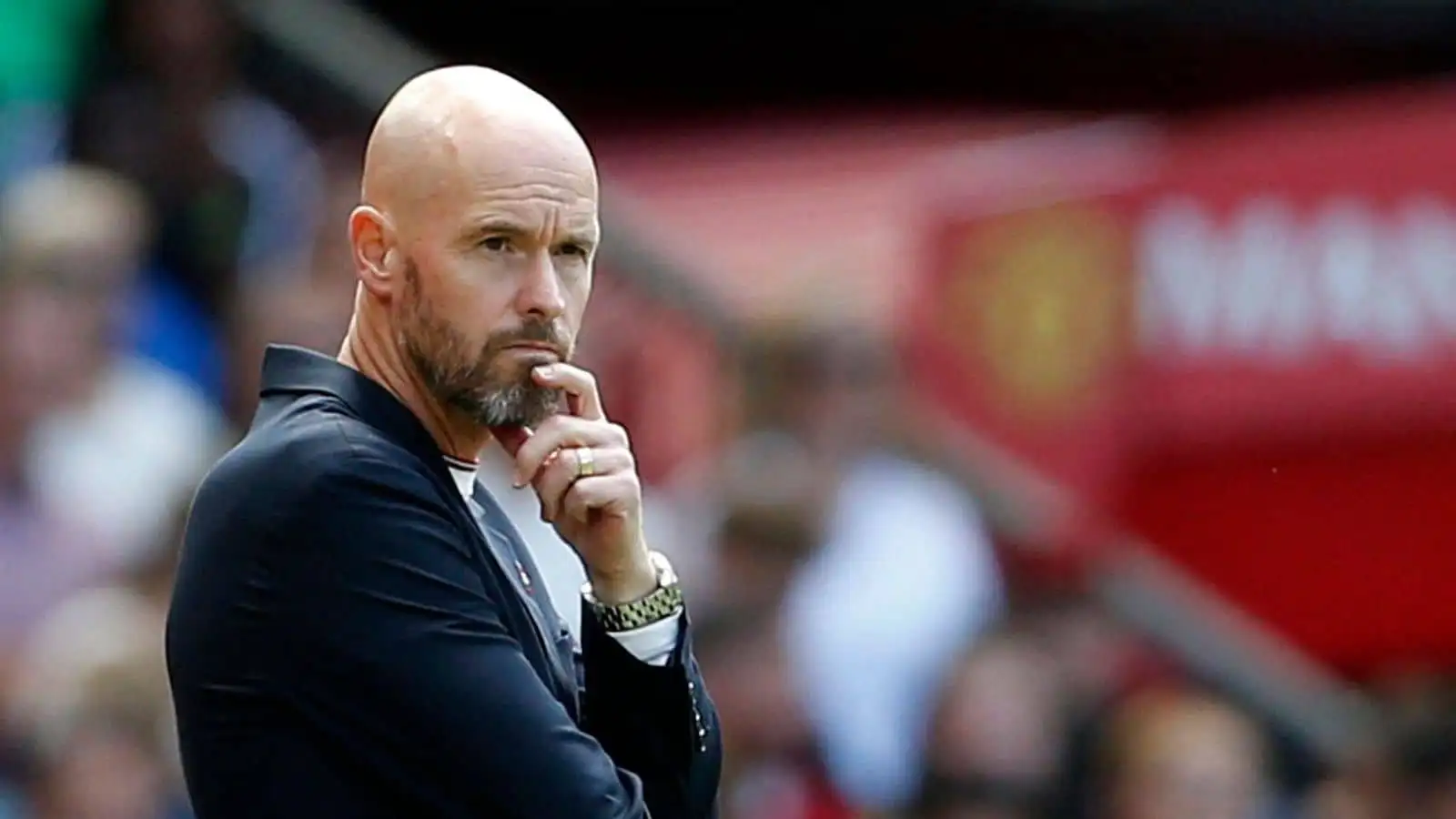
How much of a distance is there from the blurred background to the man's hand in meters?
3.37

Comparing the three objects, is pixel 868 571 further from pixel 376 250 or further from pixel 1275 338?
pixel 376 250

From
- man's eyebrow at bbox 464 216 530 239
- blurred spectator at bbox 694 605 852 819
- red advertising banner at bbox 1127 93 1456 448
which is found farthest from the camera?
red advertising banner at bbox 1127 93 1456 448

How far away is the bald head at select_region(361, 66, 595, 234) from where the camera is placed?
2.97 meters

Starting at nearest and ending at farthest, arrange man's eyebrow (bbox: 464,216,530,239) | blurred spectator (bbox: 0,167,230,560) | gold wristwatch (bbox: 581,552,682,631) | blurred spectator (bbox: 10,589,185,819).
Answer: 1. man's eyebrow (bbox: 464,216,530,239)
2. gold wristwatch (bbox: 581,552,682,631)
3. blurred spectator (bbox: 10,589,185,819)
4. blurred spectator (bbox: 0,167,230,560)

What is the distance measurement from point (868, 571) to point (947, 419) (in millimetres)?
839

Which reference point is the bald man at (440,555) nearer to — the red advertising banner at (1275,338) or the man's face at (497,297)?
the man's face at (497,297)

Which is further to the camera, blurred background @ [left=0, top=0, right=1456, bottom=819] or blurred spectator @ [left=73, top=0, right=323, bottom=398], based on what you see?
blurred spectator @ [left=73, top=0, right=323, bottom=398]

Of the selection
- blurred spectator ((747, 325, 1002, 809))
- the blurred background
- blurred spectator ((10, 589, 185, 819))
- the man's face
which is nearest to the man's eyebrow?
the man's face

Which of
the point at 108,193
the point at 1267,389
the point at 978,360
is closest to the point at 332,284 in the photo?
the point at 108,193

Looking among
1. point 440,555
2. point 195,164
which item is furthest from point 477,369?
point 195,164

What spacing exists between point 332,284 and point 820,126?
11.2 ft

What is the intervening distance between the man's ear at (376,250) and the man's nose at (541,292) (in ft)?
0.44

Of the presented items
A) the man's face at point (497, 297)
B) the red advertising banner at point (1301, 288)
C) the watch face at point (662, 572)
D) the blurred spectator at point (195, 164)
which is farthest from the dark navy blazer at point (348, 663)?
A: the red advertising banner at point (1301, 288)

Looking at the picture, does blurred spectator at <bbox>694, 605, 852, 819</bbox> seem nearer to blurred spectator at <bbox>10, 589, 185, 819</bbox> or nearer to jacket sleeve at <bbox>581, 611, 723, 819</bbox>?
blurred spectator at <bbox>10, 589, 185, 819</bbox>
